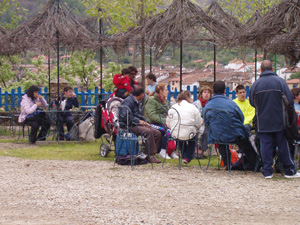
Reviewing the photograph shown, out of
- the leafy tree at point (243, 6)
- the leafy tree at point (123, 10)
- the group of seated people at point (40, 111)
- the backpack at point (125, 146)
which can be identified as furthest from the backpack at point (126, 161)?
the leafy tree at point (243, 6)

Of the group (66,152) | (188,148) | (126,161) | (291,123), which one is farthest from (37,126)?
(291,123)

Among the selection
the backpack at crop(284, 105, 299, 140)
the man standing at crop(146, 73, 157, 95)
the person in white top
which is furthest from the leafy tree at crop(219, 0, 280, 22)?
the backpack at crop(284, 105, 299, 140)

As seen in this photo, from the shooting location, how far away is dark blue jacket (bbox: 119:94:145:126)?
8938 mm

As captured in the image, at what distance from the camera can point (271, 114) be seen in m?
Answer: 7.61

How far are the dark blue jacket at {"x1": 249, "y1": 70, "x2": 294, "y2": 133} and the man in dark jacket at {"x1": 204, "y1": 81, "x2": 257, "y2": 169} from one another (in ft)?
1.45

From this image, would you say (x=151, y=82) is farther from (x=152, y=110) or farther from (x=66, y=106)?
(x=66, y=106)

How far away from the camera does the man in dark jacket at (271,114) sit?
7.58 metres

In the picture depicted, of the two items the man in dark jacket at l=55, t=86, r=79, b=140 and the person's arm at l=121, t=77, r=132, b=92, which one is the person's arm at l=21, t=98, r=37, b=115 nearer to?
the man in dark jacket at l=55, t=86, r=79, b=140

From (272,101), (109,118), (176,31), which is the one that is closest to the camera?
(272,101)

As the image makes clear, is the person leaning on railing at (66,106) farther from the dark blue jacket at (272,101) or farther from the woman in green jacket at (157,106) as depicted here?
the dark blue jacket at (272,101)

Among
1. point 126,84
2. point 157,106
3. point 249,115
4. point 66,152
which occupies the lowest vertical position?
point 66,152

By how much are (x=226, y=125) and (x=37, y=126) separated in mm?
5807

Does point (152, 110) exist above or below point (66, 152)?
above

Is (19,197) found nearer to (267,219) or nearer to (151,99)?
(267,219)
